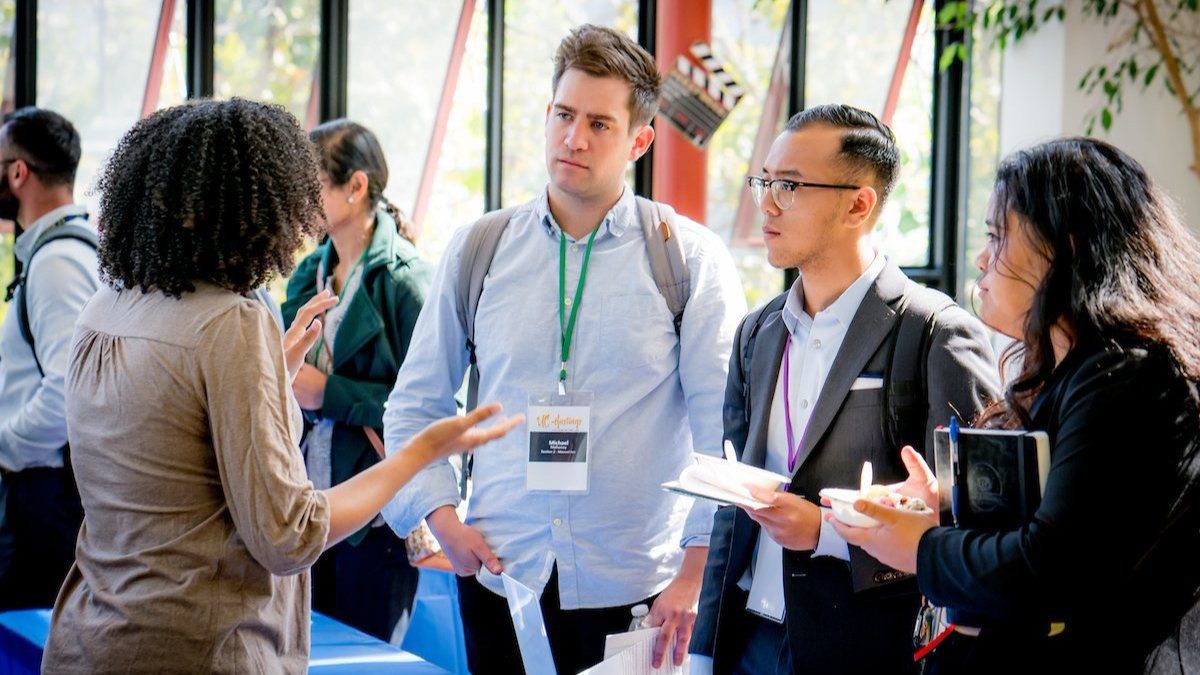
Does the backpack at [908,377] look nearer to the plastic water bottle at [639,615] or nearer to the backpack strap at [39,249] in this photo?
the plastic water bottle at [639,615]

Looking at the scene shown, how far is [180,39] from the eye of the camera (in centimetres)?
428

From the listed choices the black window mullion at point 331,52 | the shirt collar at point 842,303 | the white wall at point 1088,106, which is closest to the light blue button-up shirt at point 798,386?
the shirt collar at point 842,303

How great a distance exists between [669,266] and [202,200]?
3.37 ft

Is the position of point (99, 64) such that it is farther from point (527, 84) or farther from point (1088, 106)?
point (1088, 106)

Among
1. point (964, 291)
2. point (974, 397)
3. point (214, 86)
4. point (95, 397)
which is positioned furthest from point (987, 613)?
point (964, 291)

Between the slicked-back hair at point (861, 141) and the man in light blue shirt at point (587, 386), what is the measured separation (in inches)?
15.1

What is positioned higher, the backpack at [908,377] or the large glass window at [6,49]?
the large glass window at [6,49]

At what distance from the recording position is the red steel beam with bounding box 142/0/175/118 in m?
4.27

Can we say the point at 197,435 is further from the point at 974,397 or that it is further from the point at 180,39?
the point at 180,39

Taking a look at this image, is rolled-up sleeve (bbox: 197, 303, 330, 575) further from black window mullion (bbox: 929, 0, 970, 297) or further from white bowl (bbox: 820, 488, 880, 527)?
black window mullion (bbox: 929, 0, 970, 297)

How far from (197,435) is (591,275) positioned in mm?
991

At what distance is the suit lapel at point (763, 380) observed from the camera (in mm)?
2014

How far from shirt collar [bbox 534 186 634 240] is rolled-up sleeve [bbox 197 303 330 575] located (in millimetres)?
932

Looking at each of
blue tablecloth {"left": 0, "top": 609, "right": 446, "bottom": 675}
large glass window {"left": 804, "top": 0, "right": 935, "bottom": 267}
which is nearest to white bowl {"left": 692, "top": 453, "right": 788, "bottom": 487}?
blue tablecloth {"left": 0, "top": 609, "right": 446, "bottom": 675}
